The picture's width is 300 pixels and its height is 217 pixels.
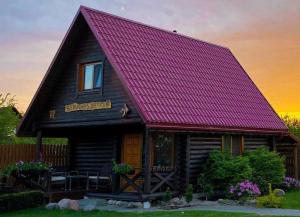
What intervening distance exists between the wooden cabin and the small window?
0.04 meters

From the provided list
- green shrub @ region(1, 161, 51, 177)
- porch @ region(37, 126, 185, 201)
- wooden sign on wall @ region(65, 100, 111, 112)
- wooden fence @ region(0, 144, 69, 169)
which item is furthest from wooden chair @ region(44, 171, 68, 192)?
wooden sign on wall @ region(65, 100, 111, 112)

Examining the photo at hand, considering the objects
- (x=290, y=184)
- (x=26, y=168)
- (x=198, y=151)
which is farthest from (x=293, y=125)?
(x=26, y=168)

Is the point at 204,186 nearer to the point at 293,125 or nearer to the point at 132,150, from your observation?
the point at 132,150

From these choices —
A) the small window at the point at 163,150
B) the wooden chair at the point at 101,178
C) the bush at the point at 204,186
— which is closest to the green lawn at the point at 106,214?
the bush at the point at 204,186

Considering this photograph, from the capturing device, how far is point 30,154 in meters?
24.0

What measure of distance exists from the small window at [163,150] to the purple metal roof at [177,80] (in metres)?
1.34

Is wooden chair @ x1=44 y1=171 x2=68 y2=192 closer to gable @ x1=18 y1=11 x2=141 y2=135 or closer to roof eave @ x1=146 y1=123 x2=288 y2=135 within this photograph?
gable @ x1=18 y1=11 x2=141 y2=135

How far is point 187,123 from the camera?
65.0ft

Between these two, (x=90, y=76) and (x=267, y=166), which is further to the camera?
(x=267, y=166)

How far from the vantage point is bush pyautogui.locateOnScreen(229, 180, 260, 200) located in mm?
19672

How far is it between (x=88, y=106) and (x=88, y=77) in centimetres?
125

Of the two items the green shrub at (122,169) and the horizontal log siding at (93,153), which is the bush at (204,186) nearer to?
the green shrub at (122,169)

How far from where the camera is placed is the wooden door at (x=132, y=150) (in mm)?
21259

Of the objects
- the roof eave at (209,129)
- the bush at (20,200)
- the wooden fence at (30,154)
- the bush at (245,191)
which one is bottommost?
the bush at (20,200)
